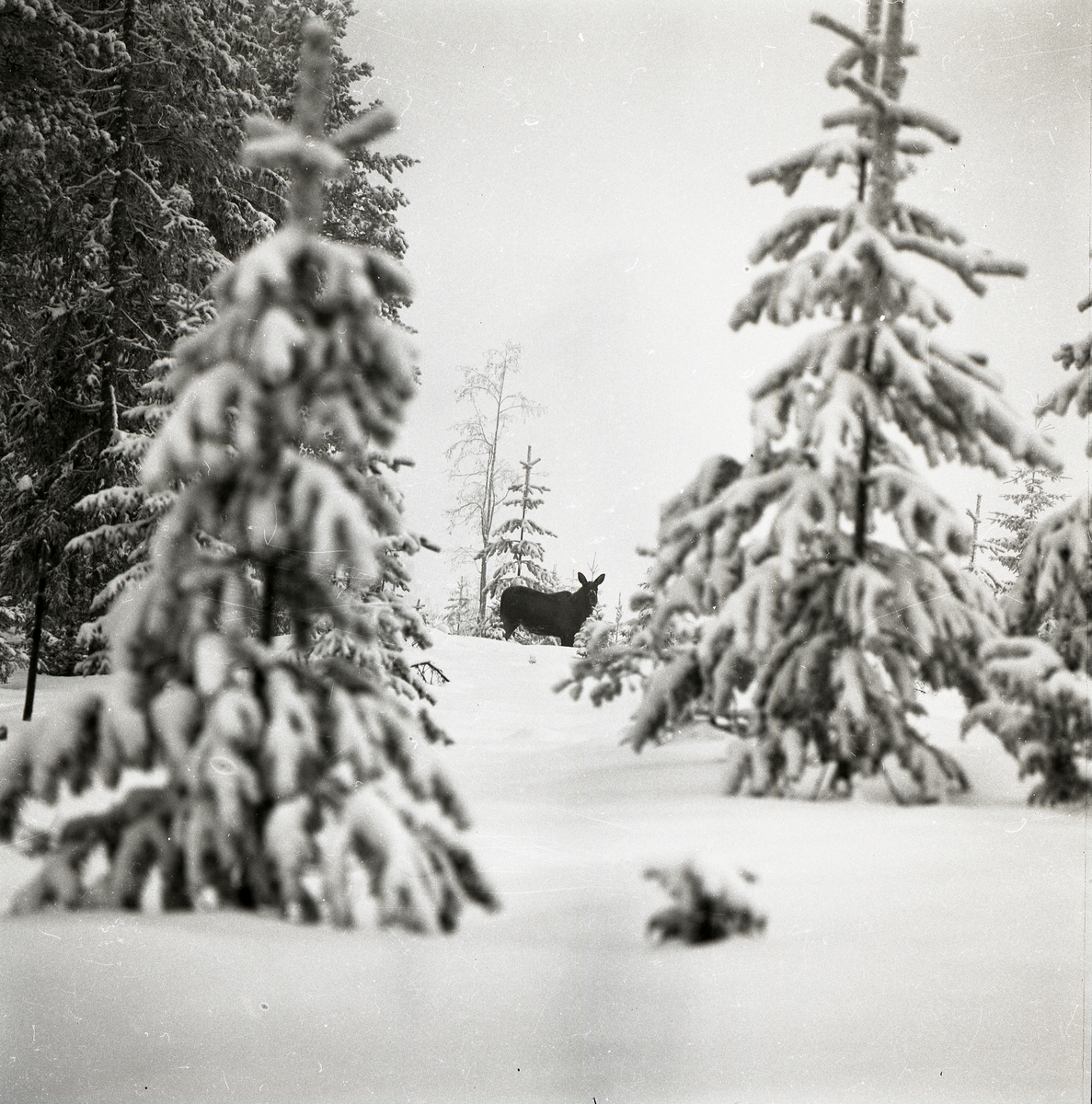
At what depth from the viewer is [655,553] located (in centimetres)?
337

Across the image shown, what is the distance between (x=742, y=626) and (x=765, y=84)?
6.63ft

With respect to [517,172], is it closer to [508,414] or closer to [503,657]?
[508,414]

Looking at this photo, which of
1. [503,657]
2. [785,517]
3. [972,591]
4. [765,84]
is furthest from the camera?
[503,657]

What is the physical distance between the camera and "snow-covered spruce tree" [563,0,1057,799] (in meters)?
2.99

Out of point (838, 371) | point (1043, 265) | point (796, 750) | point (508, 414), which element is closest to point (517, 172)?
point (508, 414)

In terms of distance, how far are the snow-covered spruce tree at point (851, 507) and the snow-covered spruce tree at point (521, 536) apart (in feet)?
1.97

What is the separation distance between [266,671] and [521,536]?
4.74 ft

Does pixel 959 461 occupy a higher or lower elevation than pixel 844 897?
higher

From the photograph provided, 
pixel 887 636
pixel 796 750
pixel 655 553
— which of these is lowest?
pixel 796 750

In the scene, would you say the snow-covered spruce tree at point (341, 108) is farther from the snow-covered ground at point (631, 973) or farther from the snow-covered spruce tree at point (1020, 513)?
the snow-covered spruce tree at point (1020, 513)

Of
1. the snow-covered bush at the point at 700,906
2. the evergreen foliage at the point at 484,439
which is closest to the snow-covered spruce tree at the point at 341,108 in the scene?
the evergreen foliage at the point at 484,439

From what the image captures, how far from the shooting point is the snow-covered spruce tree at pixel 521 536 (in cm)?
358

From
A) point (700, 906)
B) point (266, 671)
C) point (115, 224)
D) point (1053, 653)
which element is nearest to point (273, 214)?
point (115, 224)

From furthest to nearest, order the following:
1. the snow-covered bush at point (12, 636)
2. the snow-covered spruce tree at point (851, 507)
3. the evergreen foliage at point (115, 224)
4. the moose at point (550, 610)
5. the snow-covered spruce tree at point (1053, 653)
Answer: the moose at point (550, 610)
the snow-covered bush at point (12, 636)
the evergreen foliage at point (115, 224)
the snow-covered spruce tree at point (1053, 653)
the snow-covered spruce tree at point (851, 507)
